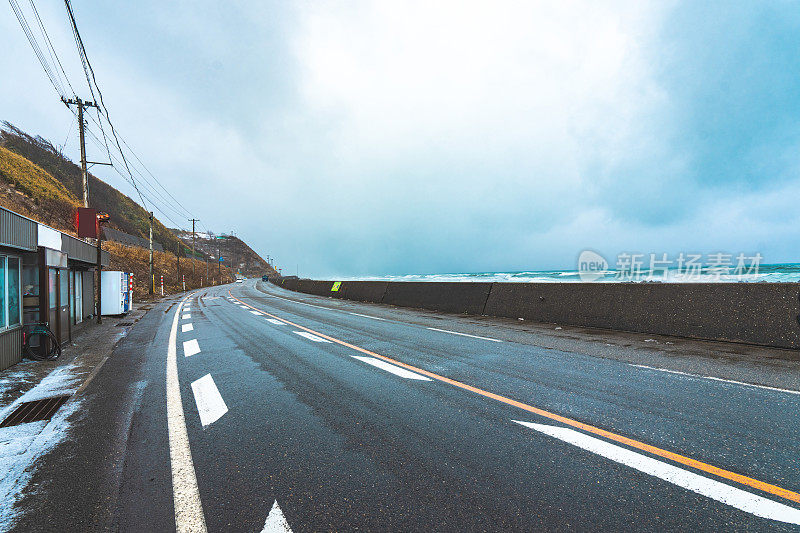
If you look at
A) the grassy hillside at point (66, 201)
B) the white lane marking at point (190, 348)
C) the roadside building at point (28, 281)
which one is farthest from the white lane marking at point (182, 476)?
the grassy hillside at point (66, 201)

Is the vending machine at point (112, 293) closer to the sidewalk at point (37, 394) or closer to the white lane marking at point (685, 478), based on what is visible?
the sidewalk at point (37, 394)

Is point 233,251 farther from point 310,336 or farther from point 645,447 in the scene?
point 645,447

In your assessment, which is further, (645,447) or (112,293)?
(112,293)

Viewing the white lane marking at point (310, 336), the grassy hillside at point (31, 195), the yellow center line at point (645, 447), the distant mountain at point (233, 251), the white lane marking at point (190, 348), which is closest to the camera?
the yellow center line at point (645, 447)

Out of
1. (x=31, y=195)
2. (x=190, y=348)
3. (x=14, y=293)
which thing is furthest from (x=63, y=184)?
(x=190, y=348)

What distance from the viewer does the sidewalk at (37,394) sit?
3.06 meters

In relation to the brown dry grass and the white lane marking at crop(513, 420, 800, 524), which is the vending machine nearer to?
the white lane marking at crop(513, 420, 800, 524)

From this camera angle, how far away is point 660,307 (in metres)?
9.09

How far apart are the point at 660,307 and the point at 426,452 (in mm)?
8606

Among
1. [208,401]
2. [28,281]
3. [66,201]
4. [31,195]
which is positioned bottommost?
[208,401]

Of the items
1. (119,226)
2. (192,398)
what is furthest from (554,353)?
(119,226)

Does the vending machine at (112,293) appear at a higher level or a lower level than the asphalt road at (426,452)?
higher

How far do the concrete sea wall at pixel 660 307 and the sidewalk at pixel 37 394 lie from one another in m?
11.1

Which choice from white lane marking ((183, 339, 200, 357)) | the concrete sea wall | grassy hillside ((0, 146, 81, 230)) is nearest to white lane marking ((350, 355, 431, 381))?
white lane marking ((183, 339, 200, 357))
